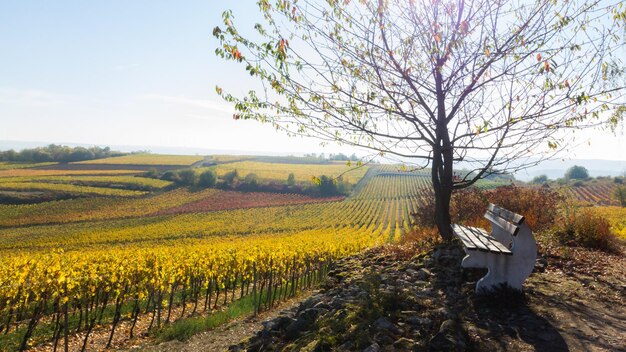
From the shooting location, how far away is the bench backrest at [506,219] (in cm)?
478

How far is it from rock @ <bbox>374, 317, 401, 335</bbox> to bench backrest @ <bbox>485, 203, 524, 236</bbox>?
6.24ft

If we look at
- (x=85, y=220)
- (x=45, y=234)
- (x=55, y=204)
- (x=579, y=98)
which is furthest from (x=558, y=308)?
(x=55, y=204)

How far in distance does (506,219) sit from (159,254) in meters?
11.6

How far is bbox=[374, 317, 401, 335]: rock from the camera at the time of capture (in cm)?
441

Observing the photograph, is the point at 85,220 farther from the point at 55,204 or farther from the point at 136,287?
the point at 136,287

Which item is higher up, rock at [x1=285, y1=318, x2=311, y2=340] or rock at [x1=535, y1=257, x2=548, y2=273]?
rock at [x1=535, y1=257, x2=548, y2=273]

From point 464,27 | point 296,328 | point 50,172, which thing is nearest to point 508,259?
point 296,328

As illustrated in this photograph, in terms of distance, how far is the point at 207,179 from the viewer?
87188mm

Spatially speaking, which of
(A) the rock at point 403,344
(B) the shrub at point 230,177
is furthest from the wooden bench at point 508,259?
(B) the shrub at point 230,177

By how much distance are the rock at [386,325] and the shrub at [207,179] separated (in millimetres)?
85392

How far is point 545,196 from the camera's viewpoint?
15.1 m

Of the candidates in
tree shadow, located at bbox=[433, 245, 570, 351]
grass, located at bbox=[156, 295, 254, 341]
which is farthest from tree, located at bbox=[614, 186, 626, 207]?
grass, located at bbox=[156, 295, 254, 341]

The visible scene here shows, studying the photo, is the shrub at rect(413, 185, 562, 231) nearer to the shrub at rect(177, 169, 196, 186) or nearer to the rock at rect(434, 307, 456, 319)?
the rock at rect(434, 307, 456, 319)

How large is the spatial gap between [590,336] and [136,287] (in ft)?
36.0
